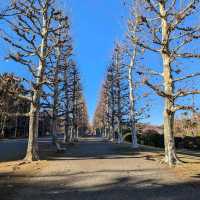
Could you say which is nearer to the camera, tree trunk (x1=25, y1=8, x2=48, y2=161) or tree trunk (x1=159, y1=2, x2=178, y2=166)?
tree trunk (x1=159, y1=2, x2=178, y2=166)

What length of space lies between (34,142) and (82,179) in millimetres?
7805

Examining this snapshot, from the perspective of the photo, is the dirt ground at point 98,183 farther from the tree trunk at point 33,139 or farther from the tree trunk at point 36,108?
the tree trunk at point 36,108

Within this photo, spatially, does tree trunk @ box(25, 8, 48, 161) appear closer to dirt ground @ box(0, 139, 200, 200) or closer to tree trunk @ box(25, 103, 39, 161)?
tree trunk @ box(25, 103, 39, 161)

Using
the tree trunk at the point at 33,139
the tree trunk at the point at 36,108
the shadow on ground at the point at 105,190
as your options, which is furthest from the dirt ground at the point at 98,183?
the tree trunk at the point at 36,108

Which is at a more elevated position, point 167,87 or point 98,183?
point 167,87

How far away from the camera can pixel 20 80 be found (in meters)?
19.8

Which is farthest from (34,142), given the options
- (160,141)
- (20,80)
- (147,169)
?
(160,141)

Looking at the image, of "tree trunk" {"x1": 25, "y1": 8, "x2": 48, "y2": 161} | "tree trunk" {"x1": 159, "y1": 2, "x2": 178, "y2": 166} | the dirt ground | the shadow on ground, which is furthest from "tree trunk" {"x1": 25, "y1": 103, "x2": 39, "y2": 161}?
the shadow on ground

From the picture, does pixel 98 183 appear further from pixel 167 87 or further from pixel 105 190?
pixel 167 87

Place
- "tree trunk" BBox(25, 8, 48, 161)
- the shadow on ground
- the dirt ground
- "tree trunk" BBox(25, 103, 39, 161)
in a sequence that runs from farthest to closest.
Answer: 1. "tree trunk" BBox(25, 8, 48, 161)
2. "tree trunk" BBox(25, 103, 39, 161)
3. the dirt ground
4. the shadow on ground

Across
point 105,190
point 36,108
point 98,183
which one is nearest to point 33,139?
point 36,108

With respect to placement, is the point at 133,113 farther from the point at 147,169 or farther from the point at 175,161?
the point at 147,169

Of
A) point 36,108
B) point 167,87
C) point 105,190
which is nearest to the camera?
point 105,190

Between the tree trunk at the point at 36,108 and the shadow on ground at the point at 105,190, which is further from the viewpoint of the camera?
the tree trunk at the point at 36,108
